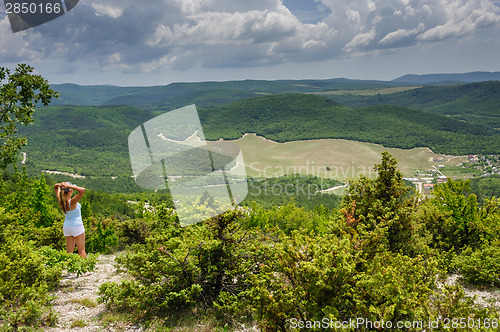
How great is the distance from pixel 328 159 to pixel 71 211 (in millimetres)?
134482

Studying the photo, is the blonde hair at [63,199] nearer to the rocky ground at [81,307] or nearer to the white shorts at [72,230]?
the white shorts at [72,230]

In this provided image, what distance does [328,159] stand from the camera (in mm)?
135875

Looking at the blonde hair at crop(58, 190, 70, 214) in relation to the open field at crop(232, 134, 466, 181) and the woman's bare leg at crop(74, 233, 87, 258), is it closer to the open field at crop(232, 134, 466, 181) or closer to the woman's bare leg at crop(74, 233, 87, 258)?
the woman's bare leg at crop(74, 233, 87, 258)

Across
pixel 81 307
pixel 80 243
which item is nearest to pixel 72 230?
pixel 80 243

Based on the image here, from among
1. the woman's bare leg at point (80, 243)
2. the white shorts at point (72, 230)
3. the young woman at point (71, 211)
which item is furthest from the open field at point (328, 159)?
the white shorts at point (72, 230)

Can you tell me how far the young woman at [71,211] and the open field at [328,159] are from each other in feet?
309

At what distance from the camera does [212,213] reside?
5.61 m

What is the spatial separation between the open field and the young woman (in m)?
94.3

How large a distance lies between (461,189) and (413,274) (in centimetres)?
825

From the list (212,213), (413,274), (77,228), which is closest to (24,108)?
(77,228)

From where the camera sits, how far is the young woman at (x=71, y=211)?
23.7ft

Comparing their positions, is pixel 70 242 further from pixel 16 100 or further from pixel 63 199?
pixel 16 100

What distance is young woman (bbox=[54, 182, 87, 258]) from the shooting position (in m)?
7.23

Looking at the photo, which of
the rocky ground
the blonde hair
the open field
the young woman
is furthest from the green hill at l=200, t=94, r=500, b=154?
the blonde hair
